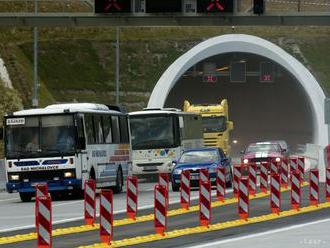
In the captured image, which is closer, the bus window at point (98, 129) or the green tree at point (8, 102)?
the bus window at point (98, 129)

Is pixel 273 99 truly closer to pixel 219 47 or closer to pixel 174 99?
pixel 174 99

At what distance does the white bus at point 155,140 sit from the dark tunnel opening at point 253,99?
1412 inches

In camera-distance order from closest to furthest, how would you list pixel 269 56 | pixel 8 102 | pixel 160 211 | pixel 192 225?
1. pixel 160 211
2. pixel 192 225
3. pixel 8 102
4. pixel 269 56

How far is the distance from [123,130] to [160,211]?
68.2 ft

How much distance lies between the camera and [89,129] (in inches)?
1426

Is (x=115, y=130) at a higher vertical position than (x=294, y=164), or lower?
higher

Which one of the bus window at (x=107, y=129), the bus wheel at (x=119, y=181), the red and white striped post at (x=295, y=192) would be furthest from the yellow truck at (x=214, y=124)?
the red and white striped post at (x=295, y=192)

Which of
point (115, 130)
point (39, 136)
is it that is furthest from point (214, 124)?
point (39, 136)

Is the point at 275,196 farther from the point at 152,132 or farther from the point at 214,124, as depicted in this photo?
the point at 214,124

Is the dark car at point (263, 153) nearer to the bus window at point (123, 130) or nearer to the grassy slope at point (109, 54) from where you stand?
the bus window at point (123, 130)

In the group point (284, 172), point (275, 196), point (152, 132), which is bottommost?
point (284, 172)

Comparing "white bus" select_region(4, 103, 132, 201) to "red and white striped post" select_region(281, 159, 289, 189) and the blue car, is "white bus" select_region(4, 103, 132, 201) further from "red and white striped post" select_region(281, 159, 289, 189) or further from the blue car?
"red and white striped post" select_region(281, 159, 289, 189)

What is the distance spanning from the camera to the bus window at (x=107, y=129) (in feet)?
125

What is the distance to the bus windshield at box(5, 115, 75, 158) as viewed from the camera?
114 feet
